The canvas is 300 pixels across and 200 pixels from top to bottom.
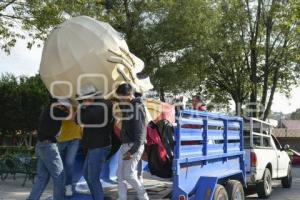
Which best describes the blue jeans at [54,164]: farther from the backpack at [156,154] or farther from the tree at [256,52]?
the tree at [256,52]

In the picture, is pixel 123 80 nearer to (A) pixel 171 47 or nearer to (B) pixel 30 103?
(A) pixel 171 47

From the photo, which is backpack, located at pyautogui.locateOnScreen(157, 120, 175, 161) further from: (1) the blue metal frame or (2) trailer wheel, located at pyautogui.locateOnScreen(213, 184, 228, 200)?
(2) trailer wheel, located at pyautogui.locateOnScreen(213, 184, 228, 200)

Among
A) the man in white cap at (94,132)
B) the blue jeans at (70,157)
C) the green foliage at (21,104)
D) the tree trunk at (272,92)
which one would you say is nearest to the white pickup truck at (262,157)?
the blue jeans at (70,157)

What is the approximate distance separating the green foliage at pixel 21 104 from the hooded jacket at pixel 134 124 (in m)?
30.8

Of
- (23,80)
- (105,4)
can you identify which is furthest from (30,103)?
(105,4)

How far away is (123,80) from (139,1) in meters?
14.5

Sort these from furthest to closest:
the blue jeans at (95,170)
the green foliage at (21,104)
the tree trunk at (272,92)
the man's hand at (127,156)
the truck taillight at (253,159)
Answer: the green foliage at (21,104)
the tree trunk at (272,92)
the truck taillight at (253,159)
the blue jeans at (95,170)
the man's hand at (127,156)

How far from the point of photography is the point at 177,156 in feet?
22.3

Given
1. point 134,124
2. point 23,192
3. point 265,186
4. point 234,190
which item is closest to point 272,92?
point 265,186

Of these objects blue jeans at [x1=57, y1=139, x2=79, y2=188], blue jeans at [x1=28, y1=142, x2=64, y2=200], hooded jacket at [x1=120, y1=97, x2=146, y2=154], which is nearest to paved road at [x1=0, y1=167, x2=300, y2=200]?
blue jeans at [x1=57, y1=139, x2=79, y2=188]

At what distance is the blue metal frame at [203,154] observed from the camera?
6883mm

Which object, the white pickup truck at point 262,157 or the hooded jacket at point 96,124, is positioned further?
the white pickup truck at point 262,157

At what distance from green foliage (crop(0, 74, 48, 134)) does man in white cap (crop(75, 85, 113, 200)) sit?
99.7 feet

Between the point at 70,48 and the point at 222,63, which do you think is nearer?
the point at 70,48
